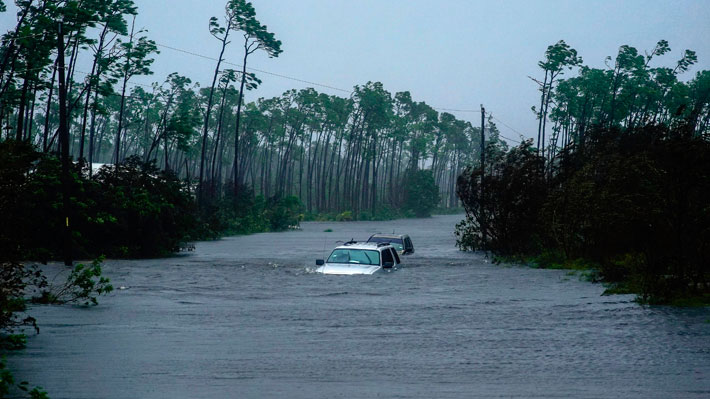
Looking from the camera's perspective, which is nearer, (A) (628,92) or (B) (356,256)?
(B) (356,256)

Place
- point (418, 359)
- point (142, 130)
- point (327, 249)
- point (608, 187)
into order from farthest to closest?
point (142, 130), point (327, 249), point (608, 187), point (418, 359)

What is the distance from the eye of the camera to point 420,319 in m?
17.7

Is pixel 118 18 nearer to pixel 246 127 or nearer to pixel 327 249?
pixel 327 249

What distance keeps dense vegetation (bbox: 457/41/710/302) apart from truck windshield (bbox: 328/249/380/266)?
6.68 metres

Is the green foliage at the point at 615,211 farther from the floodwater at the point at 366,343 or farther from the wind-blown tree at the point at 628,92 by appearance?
the wind-blown tree at the point at 628,92

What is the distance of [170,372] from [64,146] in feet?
61.9

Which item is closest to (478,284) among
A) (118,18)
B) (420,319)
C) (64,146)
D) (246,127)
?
(420,319)

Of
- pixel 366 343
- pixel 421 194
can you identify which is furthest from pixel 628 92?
pixel 366 343

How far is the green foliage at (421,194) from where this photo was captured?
131 metres

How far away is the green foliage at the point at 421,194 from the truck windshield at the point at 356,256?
105259 millimetres

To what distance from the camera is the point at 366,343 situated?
46.3ft

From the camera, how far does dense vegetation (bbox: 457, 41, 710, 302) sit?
19344 mm

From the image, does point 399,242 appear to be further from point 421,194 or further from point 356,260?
point 421,194

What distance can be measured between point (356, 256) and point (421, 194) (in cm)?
10605
